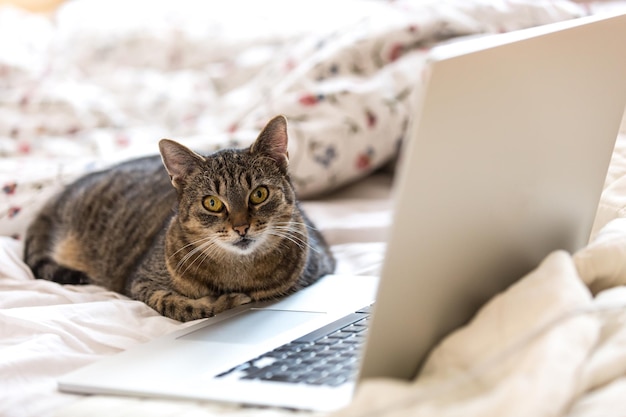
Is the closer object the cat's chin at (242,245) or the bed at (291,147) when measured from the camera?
the bed at (291,147)

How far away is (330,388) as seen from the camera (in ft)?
2.88

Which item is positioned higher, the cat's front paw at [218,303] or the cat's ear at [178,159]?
the cat's ear at [178,159]

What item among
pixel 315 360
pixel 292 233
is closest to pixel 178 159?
pixel 292 233

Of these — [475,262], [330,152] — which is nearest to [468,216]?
[475,262]

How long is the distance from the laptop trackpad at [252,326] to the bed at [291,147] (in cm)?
12

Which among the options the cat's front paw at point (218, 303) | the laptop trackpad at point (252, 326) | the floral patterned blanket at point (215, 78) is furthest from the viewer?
the floral patterned blanket at point (215, 78)

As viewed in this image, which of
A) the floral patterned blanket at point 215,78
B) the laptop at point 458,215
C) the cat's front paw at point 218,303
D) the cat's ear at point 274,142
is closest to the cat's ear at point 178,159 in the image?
the cat's ear at point 274,142

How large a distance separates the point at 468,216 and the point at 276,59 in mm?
1649

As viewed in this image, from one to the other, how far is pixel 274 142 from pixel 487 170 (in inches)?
24.1

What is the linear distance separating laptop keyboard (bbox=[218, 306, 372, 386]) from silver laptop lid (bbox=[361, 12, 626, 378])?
116mm

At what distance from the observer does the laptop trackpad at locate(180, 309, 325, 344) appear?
113 centimetres

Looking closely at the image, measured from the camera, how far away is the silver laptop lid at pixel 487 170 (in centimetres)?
75

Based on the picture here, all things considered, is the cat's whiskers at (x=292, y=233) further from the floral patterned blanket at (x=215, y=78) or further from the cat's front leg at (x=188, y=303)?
the floral patterned blanket at (x=215, y=78)

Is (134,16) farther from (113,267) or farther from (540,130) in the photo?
(540,130)
